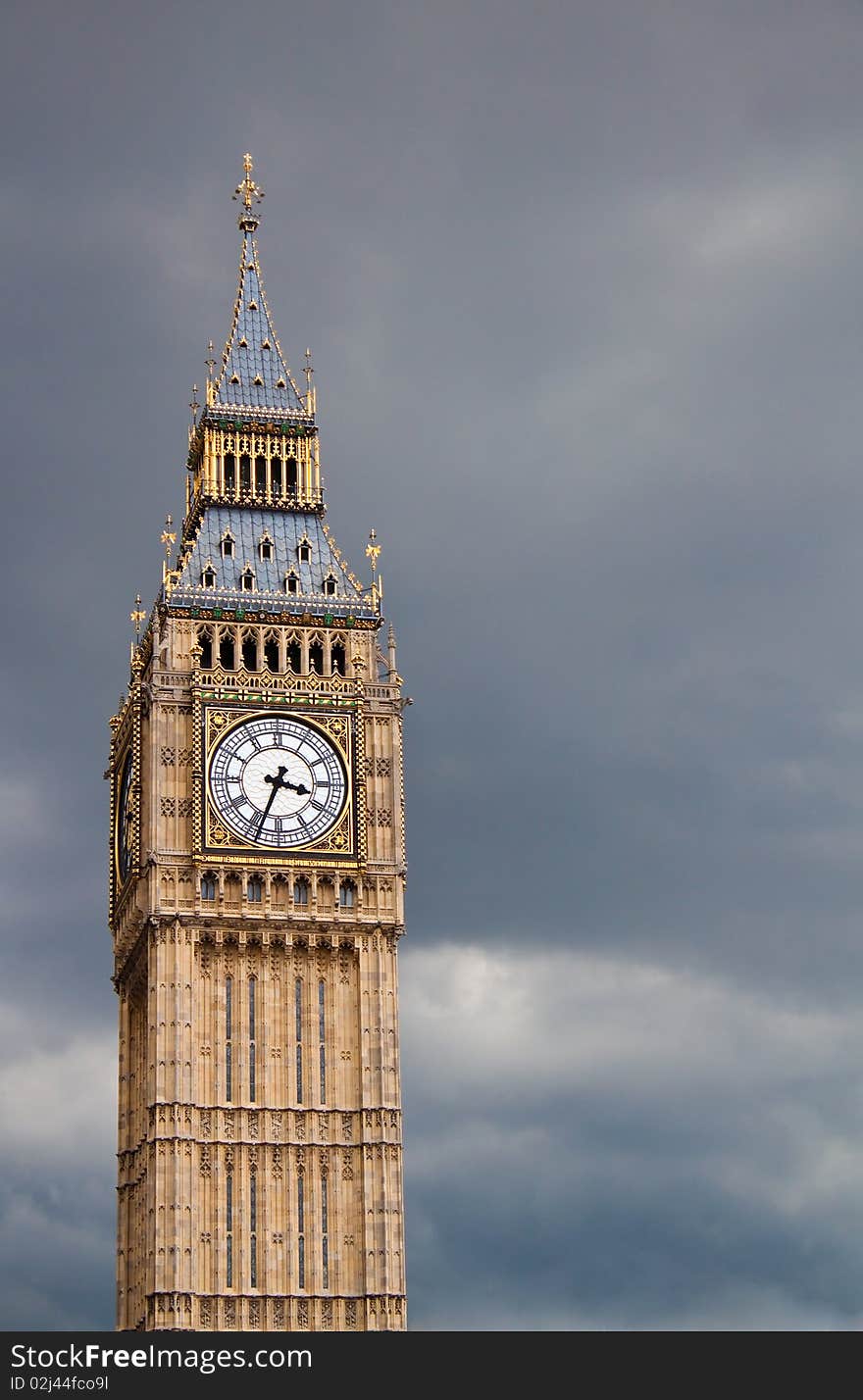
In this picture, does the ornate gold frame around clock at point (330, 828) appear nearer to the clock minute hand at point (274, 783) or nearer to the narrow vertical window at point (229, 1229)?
the clock minute hand at point (274, 783)

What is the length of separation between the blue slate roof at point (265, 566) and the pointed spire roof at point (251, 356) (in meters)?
4.34

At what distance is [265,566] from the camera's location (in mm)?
117375

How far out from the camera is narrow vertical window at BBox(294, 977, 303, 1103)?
10981 centimetres

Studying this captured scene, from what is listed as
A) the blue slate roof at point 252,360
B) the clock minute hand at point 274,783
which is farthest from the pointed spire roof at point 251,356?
the clock minute hand at point 274,783

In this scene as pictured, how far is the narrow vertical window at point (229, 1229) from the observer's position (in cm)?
10694

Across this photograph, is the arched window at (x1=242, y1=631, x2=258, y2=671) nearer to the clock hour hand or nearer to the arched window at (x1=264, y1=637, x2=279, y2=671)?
the arched window at (x1=264, y1=637, x2=279, y2=671)

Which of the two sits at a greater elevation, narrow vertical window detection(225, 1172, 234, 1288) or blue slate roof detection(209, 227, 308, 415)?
blue slate roof detection(209, 227, 308, 415)

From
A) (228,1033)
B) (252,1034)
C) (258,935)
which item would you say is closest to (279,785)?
(258,935)

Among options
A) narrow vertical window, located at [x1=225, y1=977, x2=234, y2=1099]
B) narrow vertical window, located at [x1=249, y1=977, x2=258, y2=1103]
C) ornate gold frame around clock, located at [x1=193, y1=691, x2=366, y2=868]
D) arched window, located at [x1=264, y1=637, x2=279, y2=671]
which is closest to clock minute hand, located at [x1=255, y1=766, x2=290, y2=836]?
ornate gold frame around clock, located at [x1=193, y1=691, x2=366, y2=868]

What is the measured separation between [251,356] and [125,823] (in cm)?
1934

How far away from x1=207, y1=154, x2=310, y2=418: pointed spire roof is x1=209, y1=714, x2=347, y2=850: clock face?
13.9m

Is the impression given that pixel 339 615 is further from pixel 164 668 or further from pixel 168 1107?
pixel 168 1107

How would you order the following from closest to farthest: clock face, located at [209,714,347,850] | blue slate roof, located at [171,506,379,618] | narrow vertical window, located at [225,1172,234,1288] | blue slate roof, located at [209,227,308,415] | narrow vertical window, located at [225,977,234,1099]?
narrow vertical window, located at [225,1172,234,1288] → narrow vertical window, located at [225,977,234,1099] → clock face, located at [209,714,347,850] → blue slate roof, located at [171,506,379,618] → blue slate roof, located at [209,227,308,415]
